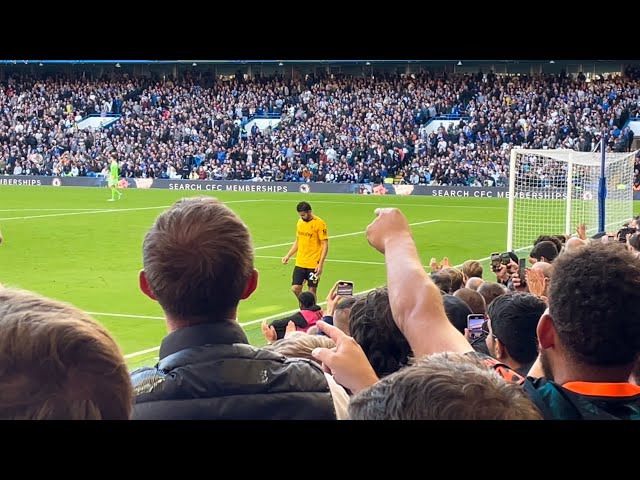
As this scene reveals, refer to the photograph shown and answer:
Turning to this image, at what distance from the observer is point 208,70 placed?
2520 inches

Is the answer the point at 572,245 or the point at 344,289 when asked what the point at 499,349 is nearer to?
the point at 572,245

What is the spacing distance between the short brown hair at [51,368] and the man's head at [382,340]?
208 centimetres

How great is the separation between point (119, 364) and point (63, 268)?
56.6ft

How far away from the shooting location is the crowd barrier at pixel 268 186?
42594 mm

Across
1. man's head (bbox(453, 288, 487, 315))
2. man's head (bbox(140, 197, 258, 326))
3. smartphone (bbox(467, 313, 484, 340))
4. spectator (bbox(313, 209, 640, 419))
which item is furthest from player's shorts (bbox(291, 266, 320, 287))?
spectator (bbox(313, 209, 640, 419))

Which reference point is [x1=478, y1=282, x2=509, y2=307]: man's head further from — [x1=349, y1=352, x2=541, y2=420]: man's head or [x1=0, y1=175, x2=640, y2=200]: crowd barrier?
[x1=0, y1=175, x2=640, y2=200]: crowd barrier

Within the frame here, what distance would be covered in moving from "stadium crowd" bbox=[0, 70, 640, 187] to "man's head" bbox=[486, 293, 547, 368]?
37136 millimetres

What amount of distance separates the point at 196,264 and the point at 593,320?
1.24 metres

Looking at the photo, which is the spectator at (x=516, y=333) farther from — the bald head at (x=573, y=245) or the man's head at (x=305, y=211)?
the man's head at (x=305, y=211)

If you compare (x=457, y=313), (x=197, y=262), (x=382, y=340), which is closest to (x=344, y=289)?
(x=457, y=313)

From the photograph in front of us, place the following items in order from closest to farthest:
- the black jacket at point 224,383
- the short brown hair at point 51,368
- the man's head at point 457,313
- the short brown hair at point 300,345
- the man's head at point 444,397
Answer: the short brown hair at point 51,368 → the man's head at point 444,397 → the black jacket at point 224,383 → the short brown hair at point 300,345 → the man's head at point 457,313

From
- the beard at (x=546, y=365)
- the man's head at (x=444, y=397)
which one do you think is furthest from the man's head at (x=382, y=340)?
the man's head at (x=444, y=397)
